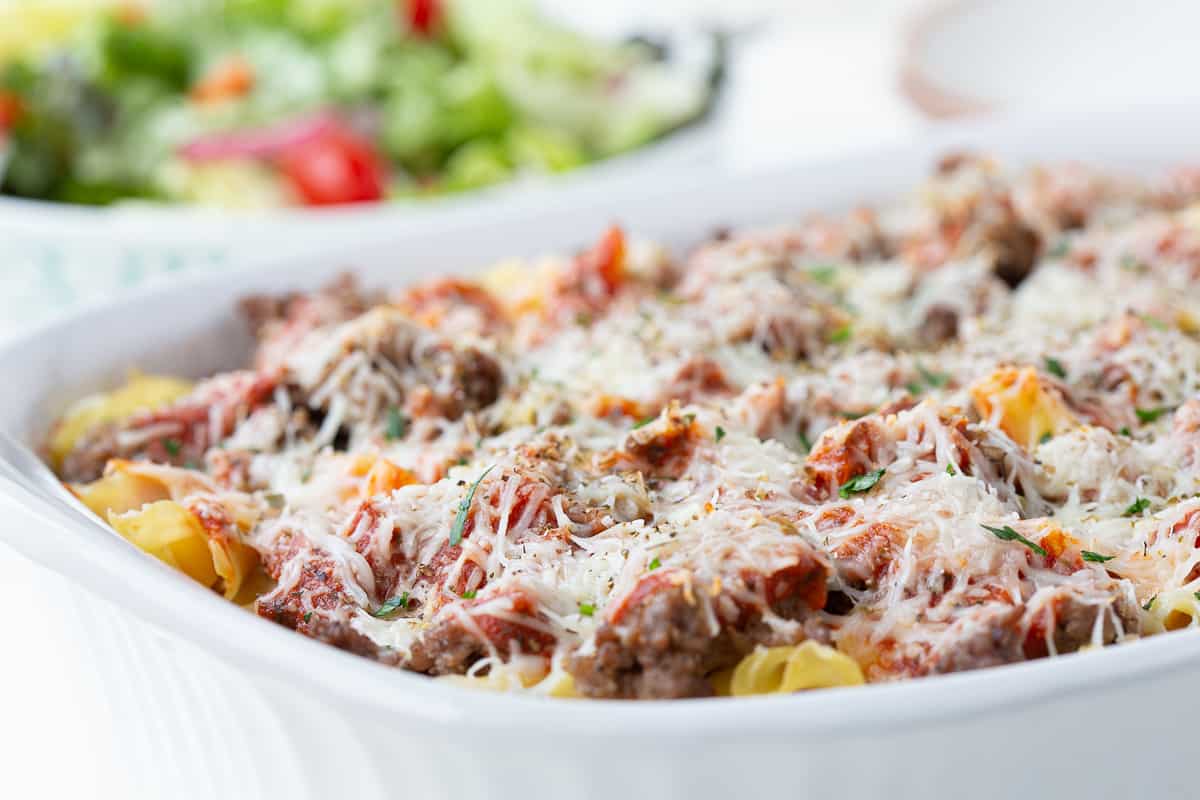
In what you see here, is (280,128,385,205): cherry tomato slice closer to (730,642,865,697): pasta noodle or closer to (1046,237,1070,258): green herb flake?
(1046,237,1070,258): green herb flake

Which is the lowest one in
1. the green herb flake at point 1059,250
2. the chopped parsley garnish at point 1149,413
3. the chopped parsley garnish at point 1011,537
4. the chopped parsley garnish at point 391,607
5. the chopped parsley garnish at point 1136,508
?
the chopped parsley garnish at point 1136,508

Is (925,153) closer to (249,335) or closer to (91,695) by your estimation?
(249,335)

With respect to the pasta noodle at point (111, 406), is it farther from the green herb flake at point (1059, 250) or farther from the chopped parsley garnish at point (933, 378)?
the green herb flake at point (1059, 250)

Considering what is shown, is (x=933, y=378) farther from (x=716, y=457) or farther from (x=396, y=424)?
(x=396, y=424)

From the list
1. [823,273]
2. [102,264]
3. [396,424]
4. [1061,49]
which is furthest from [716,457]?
[1061,49]

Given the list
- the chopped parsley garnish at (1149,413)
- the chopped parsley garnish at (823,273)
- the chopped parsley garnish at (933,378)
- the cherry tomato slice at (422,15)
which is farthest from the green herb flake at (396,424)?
the cherry tomato slice at (422,15)

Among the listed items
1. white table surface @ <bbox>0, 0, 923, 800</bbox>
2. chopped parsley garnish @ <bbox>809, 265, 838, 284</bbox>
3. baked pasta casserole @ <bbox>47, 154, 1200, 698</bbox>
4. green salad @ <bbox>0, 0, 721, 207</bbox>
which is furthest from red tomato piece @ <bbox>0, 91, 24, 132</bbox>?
chopped parsley garnish @ <bbox>809, 265, 838, 284</bbox>
